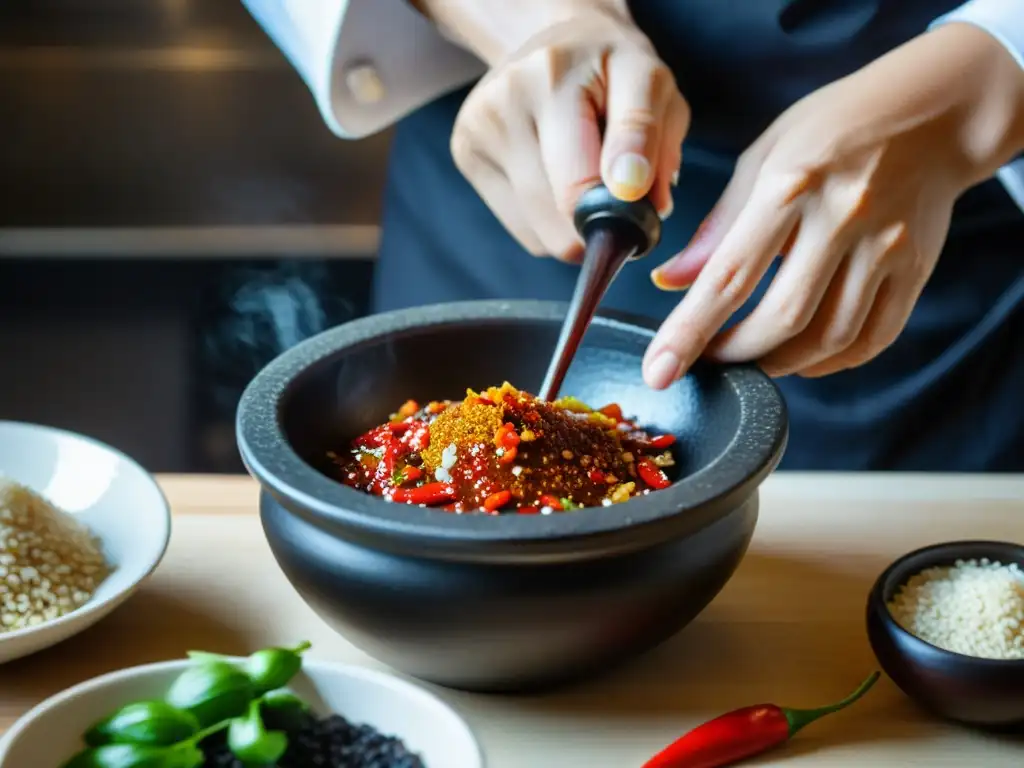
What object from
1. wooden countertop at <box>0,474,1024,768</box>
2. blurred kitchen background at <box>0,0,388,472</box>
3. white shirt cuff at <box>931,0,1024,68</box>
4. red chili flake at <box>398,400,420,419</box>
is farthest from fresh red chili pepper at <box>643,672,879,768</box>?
blurred kitchen background at <box>0,0,388,472</box>

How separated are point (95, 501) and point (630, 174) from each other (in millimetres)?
609

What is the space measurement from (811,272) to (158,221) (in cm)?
238

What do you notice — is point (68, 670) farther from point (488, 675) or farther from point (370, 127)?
point (370, 127)

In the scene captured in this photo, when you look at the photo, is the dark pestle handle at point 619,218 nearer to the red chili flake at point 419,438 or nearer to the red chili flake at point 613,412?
the red chili flake at point 613,412

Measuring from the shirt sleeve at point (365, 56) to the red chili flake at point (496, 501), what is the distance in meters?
0.75

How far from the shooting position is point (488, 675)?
36.9 inches

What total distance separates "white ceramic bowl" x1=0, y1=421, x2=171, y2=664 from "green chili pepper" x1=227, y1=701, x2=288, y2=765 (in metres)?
0.25

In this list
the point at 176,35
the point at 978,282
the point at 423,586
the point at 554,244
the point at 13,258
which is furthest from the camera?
the point at 13,258

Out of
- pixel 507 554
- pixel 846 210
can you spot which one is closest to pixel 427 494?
pixel 507 554

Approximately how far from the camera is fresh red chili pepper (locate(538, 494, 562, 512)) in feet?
3.10

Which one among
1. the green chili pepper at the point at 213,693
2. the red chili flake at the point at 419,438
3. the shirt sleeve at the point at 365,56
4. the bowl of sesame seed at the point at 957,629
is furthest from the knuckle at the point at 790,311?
the shirt sleeve at the point at 365,56

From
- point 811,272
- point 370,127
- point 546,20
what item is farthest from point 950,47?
point 370,127

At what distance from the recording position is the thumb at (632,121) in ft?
A: 3.64

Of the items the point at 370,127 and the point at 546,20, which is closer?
the point at 546,20
